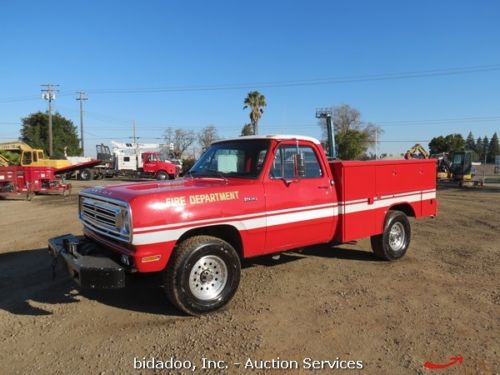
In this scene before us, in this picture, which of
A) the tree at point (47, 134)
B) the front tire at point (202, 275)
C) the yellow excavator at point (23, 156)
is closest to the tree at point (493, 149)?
the tree at point (47, 134)

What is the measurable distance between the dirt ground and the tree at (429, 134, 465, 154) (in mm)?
82094

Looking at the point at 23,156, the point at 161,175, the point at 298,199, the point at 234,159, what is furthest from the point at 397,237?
the point at 161,175

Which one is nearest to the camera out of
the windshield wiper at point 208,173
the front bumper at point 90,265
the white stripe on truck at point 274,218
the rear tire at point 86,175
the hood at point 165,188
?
the front bumper at point 90,265

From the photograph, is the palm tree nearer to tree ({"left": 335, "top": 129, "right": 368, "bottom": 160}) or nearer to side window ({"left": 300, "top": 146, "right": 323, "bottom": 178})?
tree ({"left": 335, "top": 129, "right": 368, "bottom": 160})

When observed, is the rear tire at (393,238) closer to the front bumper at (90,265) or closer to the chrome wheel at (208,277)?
the chrome wheel at (208,277)

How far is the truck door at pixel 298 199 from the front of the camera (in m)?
5.45

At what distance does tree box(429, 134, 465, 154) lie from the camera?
267ft

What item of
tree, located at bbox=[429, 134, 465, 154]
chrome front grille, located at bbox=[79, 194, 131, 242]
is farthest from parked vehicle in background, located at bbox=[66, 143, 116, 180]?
tree, located at bbox=[429, 134, 465, 154]

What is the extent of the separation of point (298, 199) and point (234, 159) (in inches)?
41.0

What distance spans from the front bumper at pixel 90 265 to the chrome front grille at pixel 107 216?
245mm

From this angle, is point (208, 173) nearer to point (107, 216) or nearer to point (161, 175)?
point (107, 216)

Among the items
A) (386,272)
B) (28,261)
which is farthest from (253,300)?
(28,261)

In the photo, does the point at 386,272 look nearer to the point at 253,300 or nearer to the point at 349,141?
the point at 253,300

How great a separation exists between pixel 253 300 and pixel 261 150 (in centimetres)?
195
